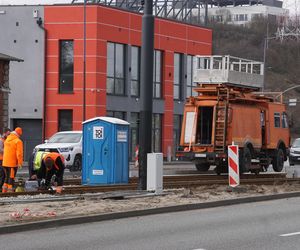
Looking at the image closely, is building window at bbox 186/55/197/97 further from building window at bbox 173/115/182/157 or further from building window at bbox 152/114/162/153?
building window at bbox 152/114/162/153

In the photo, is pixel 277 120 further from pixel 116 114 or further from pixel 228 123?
pixel 116 114

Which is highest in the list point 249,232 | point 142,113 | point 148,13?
point 148,13

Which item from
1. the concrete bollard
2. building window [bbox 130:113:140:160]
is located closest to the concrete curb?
the concrete bollard

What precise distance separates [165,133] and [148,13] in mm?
38453

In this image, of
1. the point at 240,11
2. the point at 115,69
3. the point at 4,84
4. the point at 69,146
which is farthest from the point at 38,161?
the point at 240,11

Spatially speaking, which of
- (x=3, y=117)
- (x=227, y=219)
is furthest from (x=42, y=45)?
(x=227, y=219)

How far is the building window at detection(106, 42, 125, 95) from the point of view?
52406mm

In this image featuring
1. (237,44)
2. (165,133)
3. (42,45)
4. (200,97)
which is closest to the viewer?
(200,97)

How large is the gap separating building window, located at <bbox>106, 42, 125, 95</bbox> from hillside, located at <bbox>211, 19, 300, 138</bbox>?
45.0 m

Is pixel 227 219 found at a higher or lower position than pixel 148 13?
lower

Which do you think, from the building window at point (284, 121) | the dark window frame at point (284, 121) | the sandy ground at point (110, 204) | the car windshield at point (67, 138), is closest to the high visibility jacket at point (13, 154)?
the sandy ground at point (110, 204)

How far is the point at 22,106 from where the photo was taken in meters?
51.6

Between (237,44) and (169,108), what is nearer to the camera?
(169,108)

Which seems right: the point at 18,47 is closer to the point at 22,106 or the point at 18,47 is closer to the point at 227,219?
the point at 22,106
